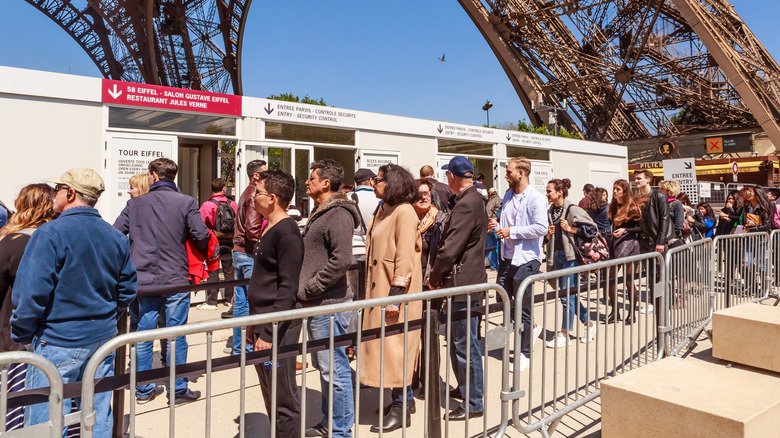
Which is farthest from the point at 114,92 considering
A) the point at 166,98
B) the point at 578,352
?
the point at 578,352

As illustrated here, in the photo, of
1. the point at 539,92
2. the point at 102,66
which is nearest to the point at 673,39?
the point at 539,92

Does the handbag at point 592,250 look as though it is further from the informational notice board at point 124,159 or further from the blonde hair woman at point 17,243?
the informational notice board at point 124,159

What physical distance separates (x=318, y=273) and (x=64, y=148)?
230 inches

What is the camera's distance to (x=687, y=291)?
14.7 feet

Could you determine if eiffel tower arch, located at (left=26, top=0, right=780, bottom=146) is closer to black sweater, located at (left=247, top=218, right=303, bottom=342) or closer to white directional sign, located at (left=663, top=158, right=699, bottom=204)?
white directional sign, located at (left=663, top=158, right=699, bottom=204)

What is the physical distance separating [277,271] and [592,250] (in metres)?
4.03

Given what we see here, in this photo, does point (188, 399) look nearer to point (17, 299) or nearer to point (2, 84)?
point (17, 299)

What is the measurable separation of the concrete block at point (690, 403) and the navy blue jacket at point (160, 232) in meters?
3.05

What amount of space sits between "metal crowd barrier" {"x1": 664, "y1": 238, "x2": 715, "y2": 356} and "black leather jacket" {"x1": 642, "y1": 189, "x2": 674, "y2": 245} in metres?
1.08

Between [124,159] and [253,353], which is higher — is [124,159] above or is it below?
above

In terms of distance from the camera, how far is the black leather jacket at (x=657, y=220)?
236 inches

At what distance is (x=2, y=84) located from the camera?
21.6 feet

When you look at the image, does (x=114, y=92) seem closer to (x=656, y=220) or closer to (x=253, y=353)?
(x=253, y=353)

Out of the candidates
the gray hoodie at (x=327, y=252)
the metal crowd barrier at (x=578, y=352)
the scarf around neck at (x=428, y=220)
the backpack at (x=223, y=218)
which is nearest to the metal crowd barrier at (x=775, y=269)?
the metal crowd barrier at (x=578, y=352)
